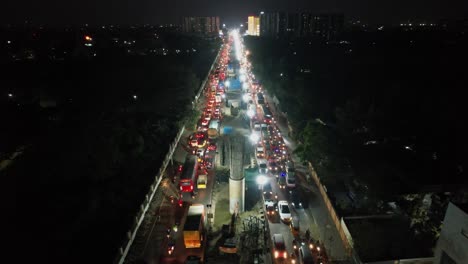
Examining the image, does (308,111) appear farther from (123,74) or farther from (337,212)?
(123,74)

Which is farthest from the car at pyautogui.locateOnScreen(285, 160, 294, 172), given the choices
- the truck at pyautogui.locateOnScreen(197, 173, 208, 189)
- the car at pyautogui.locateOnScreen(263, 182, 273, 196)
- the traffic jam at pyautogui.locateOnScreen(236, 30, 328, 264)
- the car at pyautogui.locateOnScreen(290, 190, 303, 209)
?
the truck at pyautogui.locateOnScreen(197, 173, 208, 189)

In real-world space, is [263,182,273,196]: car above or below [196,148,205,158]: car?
below

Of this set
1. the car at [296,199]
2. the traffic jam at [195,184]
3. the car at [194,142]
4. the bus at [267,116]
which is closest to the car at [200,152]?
the traffic jam at [195,184]

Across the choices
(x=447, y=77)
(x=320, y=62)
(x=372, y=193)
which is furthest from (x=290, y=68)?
(x=372, y=193)

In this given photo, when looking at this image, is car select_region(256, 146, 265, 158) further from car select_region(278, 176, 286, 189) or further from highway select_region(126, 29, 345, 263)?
car select_region(278, 176, 286, 189)

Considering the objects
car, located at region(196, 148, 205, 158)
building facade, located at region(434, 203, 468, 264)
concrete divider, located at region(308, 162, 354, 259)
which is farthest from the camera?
car, located at region(196, 148, 205, 158)

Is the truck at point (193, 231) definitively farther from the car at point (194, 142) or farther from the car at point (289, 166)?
the car at point (194, 142)
